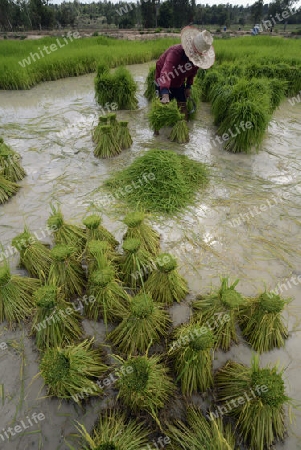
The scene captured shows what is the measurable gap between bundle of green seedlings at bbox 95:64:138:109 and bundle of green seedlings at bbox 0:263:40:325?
191 inches

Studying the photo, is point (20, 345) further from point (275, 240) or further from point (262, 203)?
point (262, 203)

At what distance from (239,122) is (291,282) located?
2950 millimetres

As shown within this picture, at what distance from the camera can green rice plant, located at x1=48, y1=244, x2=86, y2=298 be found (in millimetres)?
2154

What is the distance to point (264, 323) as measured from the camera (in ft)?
6.56

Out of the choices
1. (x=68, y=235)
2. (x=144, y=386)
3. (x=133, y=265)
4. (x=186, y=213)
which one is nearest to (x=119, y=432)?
(x=144, y=386)

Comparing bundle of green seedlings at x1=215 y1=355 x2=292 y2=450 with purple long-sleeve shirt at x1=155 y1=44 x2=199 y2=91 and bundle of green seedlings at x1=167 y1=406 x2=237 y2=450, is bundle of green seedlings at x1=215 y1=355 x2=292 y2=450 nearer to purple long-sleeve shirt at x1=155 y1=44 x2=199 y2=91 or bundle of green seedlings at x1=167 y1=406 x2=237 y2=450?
bundle of green seedlings at x1=167 y1=406 x2=237 y2=450

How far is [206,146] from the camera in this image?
488 cm

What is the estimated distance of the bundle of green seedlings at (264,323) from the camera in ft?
6.29

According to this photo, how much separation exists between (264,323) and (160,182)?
2181 millimetres

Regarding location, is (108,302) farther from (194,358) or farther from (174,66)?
(174,66)

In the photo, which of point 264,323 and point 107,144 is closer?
point 264,323

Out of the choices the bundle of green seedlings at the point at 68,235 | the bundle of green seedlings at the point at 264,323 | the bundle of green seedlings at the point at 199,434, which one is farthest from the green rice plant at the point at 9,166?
the bundle of green seedlings at the point at 199,434

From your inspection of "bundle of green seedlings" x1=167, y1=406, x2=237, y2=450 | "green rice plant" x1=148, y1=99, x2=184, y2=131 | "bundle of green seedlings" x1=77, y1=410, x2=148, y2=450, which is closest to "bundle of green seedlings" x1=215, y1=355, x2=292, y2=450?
"bundle of green seedlings" x1=167, y1=406, x2=237, y2=450

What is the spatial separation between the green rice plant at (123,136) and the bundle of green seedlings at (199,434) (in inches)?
157
